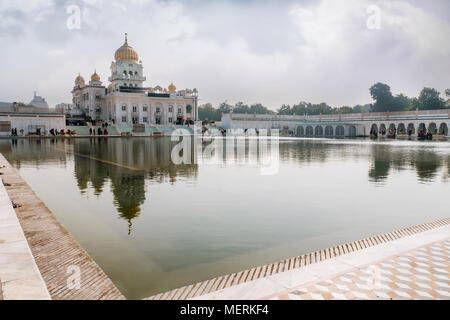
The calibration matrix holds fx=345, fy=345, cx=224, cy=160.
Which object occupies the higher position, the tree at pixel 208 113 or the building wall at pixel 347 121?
the tree at pixel 208 113

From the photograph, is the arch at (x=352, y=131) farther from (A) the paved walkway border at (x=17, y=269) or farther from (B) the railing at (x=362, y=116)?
(A) the paved walkway border at (x=17, y=269)

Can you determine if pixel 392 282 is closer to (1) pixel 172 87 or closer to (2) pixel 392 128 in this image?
(2) pixel 392 128

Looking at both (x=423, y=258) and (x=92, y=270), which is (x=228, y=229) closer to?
(x=92, y=270)

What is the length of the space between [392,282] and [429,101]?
78.7 m

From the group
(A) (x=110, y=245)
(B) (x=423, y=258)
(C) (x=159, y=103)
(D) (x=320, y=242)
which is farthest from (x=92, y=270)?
(C) (x=159, y=103)

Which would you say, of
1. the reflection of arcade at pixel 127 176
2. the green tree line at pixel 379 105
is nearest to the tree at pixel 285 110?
the green tree line at pixel 379 105

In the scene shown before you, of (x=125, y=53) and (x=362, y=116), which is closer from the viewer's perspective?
(x=362, y=116)

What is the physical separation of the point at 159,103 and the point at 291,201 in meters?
64.5

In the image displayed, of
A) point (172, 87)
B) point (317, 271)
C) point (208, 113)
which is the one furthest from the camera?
point (208, 113)

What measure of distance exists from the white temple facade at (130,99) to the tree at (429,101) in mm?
47511

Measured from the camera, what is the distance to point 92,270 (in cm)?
443

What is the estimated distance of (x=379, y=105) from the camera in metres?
83.3

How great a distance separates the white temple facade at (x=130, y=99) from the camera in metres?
65.8
